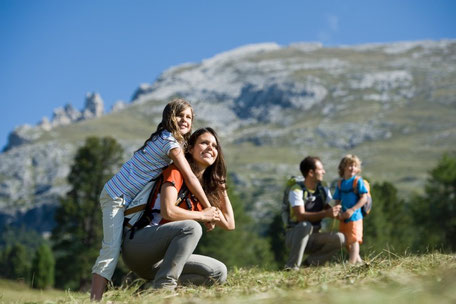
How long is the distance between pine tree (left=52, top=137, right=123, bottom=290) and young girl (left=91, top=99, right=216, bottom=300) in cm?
3015

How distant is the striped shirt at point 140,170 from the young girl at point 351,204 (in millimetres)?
4966

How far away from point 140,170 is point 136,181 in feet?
0.48

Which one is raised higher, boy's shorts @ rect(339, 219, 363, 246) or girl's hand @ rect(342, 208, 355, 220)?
girl's hand @ rect(342, 208, 355, 220)

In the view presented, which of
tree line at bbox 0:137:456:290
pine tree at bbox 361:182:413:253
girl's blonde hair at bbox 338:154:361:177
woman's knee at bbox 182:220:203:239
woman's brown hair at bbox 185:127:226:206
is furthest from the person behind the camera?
pine tree at bbox 361:182:413:253

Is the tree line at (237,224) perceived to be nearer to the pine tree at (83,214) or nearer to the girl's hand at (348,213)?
the pine tree at (83,214)

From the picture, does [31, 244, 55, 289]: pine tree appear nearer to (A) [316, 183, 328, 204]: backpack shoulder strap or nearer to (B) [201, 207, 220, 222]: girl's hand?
(A) [316, 183, 328, 204]: backpack shoulder strap

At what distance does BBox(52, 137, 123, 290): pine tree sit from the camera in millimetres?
35469

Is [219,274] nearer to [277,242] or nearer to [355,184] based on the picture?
[355,184]

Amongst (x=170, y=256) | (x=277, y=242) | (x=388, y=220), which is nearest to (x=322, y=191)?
(x=170, y=256)

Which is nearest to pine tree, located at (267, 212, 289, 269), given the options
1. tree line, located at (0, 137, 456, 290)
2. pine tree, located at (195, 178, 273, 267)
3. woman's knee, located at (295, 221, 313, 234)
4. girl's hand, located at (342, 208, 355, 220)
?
tree line, located at (0, 137, 456, 290)

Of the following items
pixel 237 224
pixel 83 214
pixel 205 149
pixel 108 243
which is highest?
pixel 205 149

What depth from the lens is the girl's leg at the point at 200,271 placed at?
6.20 meters

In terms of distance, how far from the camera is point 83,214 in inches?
1430

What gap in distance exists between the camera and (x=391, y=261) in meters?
6.21
